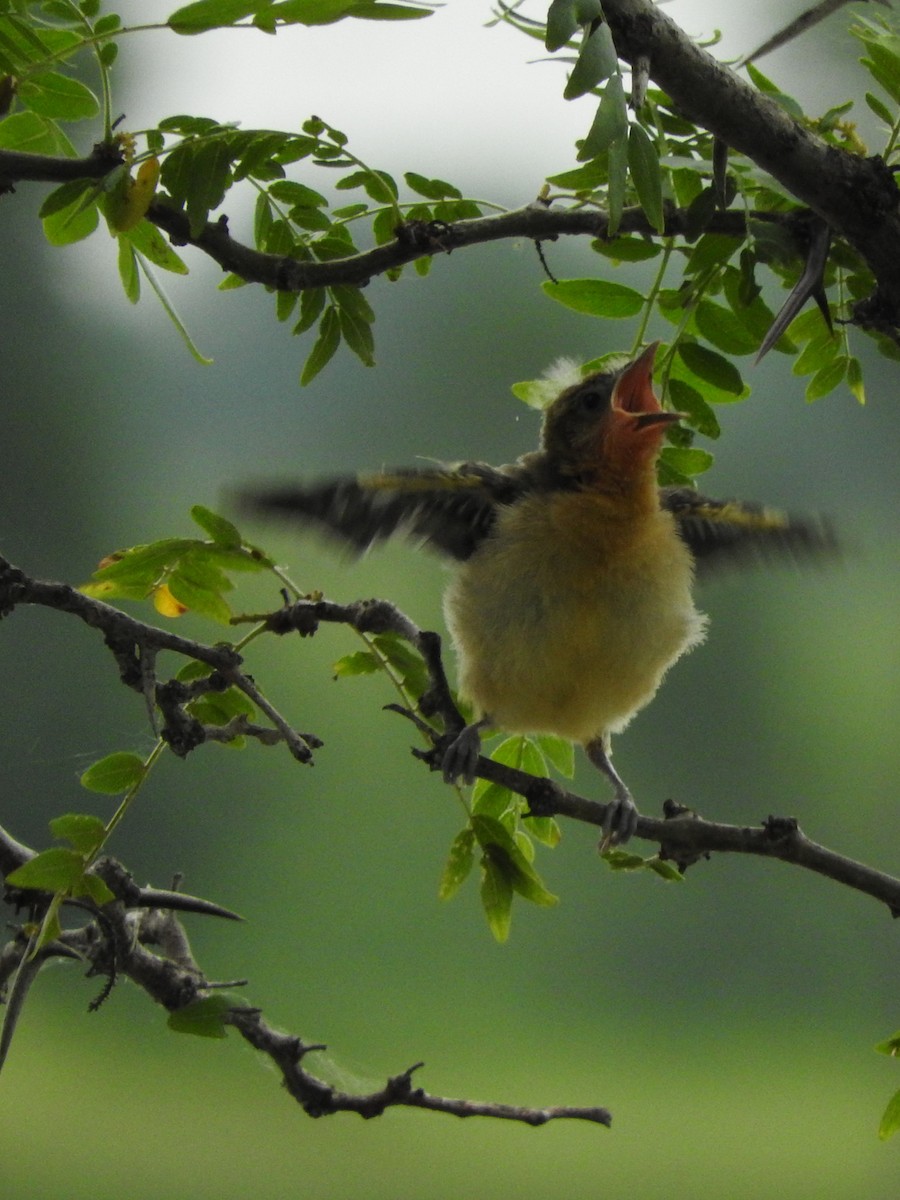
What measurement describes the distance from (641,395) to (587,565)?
176 millimetres

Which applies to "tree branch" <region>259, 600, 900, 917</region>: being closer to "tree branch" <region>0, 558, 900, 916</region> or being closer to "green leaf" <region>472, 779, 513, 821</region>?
"tree branch" <region>0, 558, 900, 916</region>

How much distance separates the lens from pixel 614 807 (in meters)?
0.97

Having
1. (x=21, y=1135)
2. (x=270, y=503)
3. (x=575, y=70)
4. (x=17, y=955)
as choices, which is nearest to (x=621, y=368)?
(x=270, y=503)

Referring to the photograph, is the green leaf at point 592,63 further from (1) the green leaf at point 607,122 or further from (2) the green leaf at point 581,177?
(2) the green leaf at point 581,177

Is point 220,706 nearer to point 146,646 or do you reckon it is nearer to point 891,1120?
point 146,646

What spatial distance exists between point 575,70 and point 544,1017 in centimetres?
305

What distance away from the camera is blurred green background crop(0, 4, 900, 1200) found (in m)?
2.37

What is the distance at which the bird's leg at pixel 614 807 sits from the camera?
0.93 metres

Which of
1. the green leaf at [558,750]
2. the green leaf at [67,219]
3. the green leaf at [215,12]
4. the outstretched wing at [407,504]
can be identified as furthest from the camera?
the green leaf at [558,750]

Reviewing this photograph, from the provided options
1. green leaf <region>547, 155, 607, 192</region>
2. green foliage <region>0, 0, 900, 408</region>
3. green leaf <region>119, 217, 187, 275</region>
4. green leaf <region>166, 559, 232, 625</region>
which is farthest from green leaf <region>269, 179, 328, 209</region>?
green leaf <region>166, 559, 232, 625</region>

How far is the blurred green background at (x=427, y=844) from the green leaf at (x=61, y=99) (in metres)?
0.89

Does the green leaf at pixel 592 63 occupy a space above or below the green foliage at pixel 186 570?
above

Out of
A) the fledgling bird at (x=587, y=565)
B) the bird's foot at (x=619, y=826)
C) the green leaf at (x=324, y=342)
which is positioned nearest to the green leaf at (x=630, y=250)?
the fledgling bird at (x=587, y=565)

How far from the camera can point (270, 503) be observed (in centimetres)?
88
